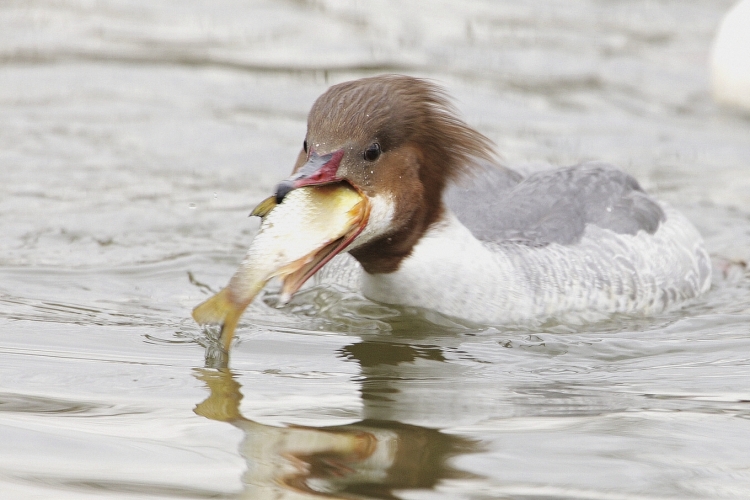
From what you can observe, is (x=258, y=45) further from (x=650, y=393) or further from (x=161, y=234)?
(x=650, y=393)

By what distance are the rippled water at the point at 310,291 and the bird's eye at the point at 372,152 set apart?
90 centimetres

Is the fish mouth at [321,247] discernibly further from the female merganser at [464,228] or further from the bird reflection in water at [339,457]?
the bird reflection in water at [339,457]

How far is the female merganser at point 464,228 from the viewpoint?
5.12 meters

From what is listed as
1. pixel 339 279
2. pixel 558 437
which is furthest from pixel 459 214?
pixel 558 437

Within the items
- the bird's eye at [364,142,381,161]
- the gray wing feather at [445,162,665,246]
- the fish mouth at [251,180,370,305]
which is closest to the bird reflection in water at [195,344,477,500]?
the fish mouth at [251,180,370,305]

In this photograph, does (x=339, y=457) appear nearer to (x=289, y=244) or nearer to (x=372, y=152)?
(x=289, y=244)

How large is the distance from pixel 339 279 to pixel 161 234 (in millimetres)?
1572

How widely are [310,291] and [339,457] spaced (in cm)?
255

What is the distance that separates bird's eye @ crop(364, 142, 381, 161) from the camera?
519 centimetres

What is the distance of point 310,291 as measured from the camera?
21.3 feet

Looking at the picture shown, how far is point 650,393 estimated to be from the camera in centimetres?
491

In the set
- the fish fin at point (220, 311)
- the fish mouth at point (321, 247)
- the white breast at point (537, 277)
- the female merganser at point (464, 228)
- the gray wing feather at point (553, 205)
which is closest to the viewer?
the fish fin at point (220, 311)

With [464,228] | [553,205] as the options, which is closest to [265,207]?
[464,228]

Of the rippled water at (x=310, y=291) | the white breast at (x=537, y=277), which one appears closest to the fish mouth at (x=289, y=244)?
the rippled water at (x=310, y=291)
